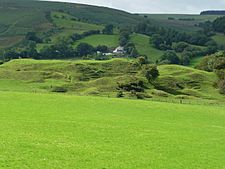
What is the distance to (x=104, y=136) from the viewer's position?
39.2 metres

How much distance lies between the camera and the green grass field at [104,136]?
97.3ft

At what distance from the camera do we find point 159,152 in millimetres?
34469

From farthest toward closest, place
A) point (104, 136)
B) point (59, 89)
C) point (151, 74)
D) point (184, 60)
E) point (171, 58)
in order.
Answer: point (171, 58) → point (184, 60) → point (151, 74) → point (59, 89) → point (104, 136)

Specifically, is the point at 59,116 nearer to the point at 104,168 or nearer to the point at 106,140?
the point at 106,140

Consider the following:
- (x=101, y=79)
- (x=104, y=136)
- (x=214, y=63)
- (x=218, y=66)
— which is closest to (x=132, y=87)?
(x=101, y=79)

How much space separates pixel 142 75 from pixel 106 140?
89.5 m

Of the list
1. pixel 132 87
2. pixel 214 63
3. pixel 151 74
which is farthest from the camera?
pixel 214 63

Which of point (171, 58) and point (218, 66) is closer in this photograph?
point (218, 66)

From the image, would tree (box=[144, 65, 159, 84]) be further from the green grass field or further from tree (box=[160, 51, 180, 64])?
tree (box=[160, 51, 180, 64])

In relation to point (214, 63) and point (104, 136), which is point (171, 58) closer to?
point (214, 63)

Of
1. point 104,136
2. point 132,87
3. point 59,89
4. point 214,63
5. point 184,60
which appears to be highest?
point 104,136

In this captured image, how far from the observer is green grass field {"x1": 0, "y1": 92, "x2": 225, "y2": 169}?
29656 millimetres

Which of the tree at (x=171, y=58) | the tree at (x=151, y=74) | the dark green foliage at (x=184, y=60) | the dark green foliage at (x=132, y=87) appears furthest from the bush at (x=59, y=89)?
the dark green foliage at (x=184, y=60)

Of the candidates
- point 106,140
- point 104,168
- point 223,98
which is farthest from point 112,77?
point 104,168
